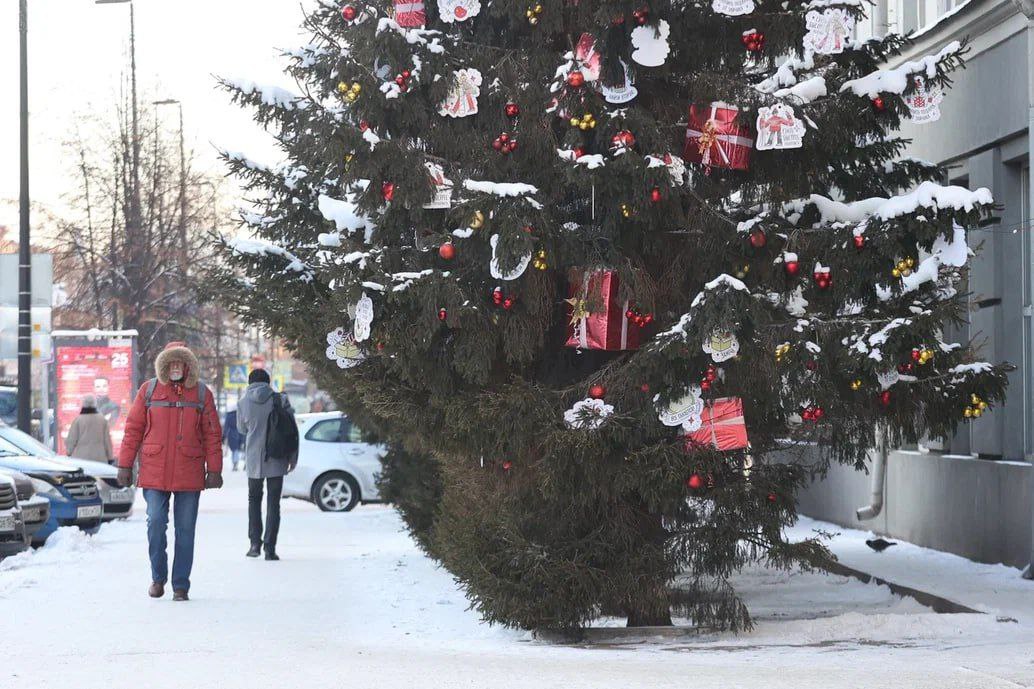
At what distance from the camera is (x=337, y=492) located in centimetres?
2877

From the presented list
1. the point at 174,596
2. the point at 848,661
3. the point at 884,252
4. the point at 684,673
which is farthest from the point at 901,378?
the point at 174,596

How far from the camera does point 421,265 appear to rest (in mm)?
10602

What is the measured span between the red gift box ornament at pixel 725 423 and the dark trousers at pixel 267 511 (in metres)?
7.88

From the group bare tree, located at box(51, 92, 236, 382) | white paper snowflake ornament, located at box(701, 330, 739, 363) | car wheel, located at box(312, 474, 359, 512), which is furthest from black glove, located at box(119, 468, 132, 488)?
bare tree, located at box(51, 92, 236, 382)

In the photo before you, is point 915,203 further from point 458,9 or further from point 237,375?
point 237,375

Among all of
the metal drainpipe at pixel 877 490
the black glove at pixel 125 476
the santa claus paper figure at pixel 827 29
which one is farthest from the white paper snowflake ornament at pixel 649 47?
the metal drainpipe at pixel 877 490

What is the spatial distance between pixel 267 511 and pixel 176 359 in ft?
14.2

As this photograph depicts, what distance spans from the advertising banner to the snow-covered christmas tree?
65.2 feet

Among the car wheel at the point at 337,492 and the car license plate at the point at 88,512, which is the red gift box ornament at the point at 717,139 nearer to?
the car license plate at the point at 88,512

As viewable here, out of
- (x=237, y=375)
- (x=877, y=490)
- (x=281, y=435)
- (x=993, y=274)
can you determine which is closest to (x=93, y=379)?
(x=281, y=435)

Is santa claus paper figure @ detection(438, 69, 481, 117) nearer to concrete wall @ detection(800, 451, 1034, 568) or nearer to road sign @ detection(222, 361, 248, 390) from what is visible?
concrete wall @ detection(800, 451, 1034, 568)

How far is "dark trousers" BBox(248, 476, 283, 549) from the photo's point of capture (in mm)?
17375

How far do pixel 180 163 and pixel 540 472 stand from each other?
108 feet

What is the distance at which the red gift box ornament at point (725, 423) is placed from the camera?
10195 mm
